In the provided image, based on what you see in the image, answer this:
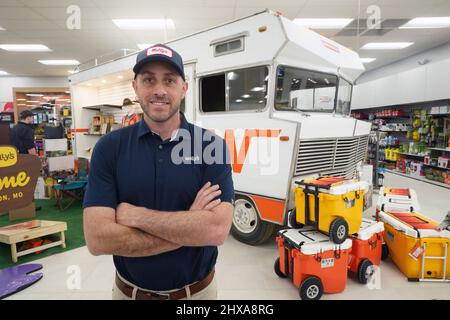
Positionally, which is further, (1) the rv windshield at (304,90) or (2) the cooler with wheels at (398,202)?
(2) the cooler with wheels at (398,202)

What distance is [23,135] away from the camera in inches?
213

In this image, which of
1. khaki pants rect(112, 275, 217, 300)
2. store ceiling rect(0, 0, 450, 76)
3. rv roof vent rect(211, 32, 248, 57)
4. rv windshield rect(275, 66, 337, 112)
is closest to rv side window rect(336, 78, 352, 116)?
rv windshield rect(275, 66, 337, 112)

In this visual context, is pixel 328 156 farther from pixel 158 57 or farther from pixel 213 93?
pixel 158 57

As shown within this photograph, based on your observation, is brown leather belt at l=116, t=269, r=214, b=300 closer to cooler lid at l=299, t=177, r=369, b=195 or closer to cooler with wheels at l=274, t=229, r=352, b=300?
cooler with wheels at l=274, t=229, r=352, b=300

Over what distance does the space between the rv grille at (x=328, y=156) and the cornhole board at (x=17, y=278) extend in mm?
2954

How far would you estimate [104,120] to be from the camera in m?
6.80

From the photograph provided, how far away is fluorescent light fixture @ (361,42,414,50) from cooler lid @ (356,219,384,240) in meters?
7.51

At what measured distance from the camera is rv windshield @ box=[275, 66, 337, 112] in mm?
3131

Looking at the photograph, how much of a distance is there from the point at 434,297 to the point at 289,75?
8.52 feet

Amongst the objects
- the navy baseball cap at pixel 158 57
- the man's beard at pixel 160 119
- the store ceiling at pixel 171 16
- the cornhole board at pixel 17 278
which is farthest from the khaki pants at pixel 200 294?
the store ceiling at pixel 171 16

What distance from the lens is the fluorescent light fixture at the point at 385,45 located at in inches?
330

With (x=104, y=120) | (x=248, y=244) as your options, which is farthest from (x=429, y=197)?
(x=104, y=120)

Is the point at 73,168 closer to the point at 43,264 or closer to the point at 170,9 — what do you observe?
the point at 43,264

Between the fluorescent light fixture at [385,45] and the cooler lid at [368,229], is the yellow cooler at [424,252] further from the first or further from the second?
the fluorescent light fixture at [385,45]
